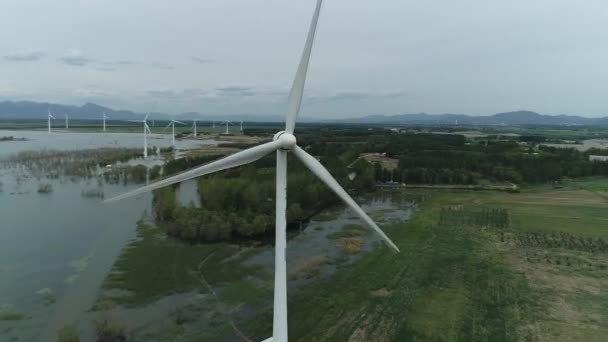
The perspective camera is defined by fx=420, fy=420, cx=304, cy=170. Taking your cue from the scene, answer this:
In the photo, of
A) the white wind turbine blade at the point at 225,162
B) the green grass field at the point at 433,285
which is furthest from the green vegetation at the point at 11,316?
the white wind turbine blade at the point at 225,162

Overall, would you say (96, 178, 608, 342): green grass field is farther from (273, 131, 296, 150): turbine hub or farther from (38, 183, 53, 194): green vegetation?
(38, 183, 53, 194): green vegetation

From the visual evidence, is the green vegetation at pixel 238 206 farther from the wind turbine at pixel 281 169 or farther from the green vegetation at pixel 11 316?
the wind turbine at pixel 281 169

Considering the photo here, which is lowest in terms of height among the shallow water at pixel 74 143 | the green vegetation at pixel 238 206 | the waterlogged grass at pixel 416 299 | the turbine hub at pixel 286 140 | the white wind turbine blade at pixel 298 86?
the waterlogged grass at pixel 416 299

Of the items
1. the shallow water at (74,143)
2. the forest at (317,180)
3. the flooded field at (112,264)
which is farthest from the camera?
the shallow water at (74,143)

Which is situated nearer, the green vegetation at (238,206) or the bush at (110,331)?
the bush at (110,331)

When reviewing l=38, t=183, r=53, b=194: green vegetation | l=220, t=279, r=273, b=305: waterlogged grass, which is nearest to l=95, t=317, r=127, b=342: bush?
l=220, t=279, r=273, b=305: waterlogged grass

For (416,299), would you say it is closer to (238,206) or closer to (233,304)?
(233,304)
